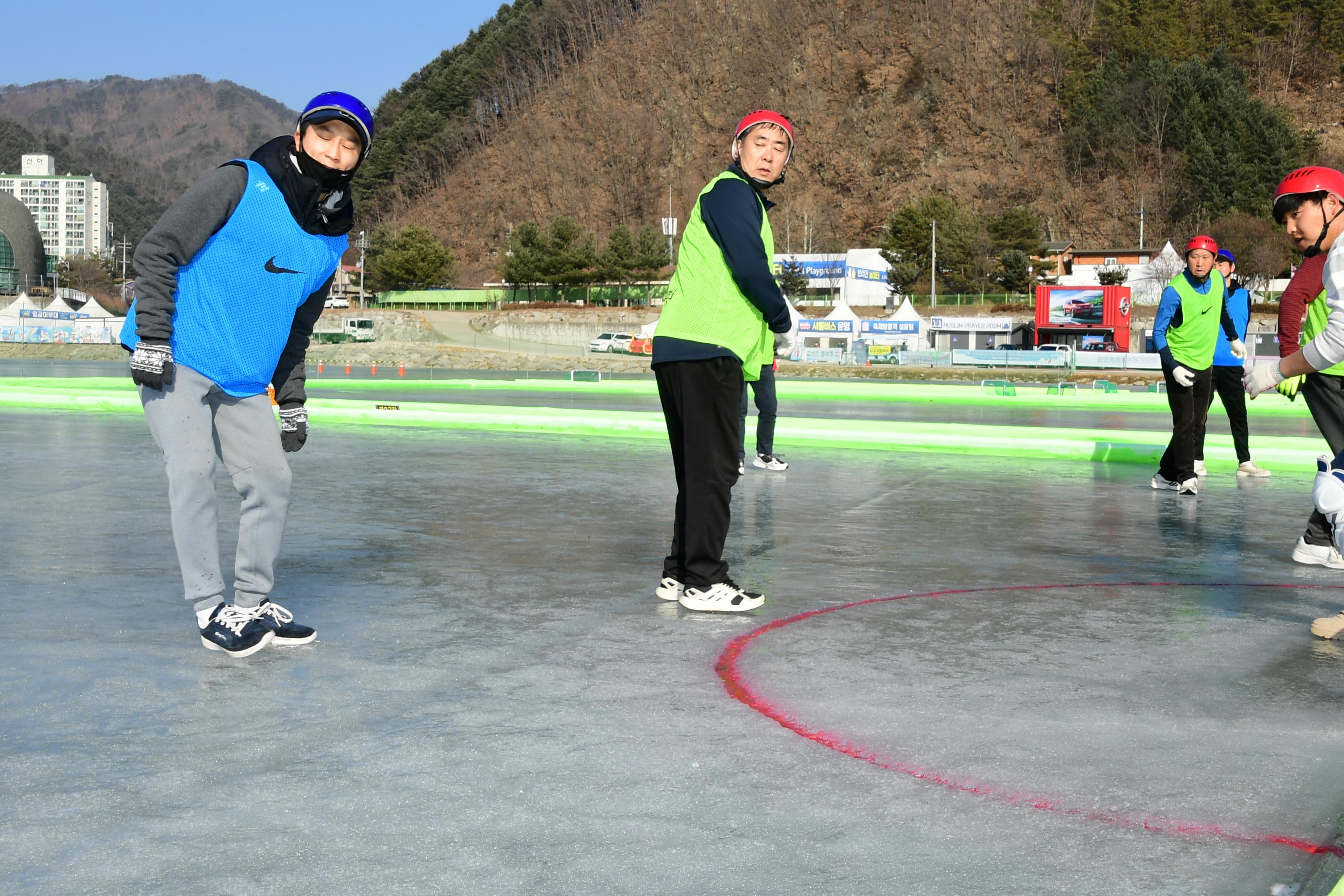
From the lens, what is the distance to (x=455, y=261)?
11769 centimetres

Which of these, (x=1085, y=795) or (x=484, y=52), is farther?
(x=484, y=52)

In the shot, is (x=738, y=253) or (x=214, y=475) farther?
(x=738, y=253)

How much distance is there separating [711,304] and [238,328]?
Result: 1819 mm

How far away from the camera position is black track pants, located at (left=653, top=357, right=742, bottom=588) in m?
5.10

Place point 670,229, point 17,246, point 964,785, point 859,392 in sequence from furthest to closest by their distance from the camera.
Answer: point 17,246 < point 670,229 < point 859,392 < point 964,785

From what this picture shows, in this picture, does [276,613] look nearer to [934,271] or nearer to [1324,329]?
[1324,329]

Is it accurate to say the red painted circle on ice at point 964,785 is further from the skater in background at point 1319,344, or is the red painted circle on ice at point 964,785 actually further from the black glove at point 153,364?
the black glove at point 153,364

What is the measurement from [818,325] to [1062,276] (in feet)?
113

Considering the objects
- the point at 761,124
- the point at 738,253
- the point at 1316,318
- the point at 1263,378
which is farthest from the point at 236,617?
the point at 1316,318

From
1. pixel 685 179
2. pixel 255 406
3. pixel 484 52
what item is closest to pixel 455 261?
pixel 685 179

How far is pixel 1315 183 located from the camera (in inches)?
209

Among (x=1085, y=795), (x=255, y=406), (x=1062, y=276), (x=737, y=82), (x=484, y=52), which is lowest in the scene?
(x=1085, y=795)

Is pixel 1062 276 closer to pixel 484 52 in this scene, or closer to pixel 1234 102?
pixel 1234 102

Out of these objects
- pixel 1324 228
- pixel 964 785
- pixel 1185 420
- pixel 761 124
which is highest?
pixel 761 124
